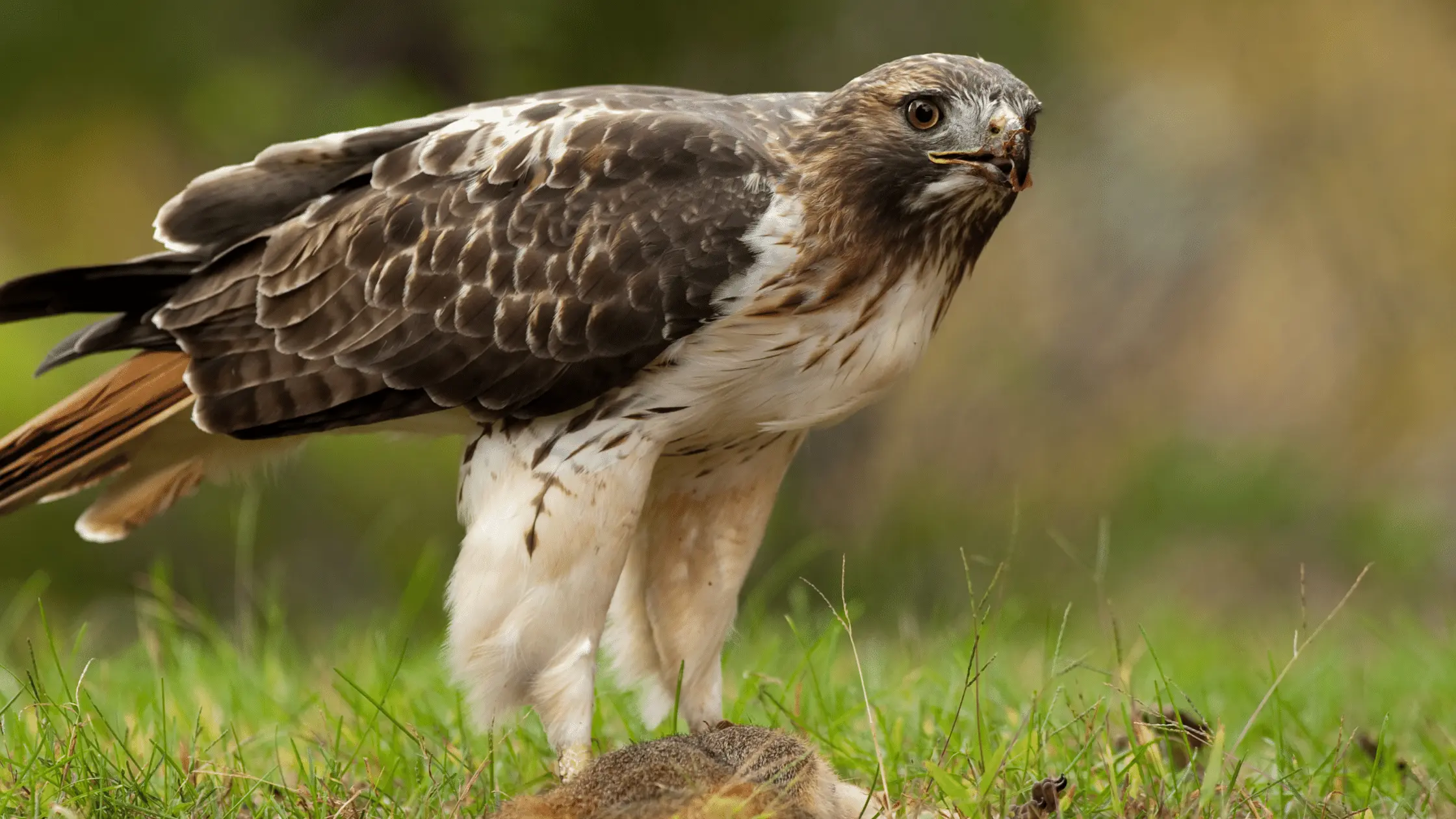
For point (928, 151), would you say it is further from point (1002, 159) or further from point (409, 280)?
point (409, 280)

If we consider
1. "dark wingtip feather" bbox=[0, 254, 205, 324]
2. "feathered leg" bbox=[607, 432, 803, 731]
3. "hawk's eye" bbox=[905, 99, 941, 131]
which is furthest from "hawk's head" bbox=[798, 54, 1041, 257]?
"dark wingtip feather" bbox=[0, 254, 205, 324]

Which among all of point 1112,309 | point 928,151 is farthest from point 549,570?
point 1112,309

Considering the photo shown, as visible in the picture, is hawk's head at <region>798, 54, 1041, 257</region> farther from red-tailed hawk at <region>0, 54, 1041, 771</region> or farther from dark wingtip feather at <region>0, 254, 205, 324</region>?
dark wingtip feather at <region>0, 254, 205, 324</region>

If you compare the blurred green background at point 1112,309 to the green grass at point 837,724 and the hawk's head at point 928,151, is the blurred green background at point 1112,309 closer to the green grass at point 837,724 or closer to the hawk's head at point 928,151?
the green grass at point 837,724

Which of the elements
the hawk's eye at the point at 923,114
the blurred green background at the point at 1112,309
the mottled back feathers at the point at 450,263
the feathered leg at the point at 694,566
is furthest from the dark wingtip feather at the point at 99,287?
the blurred green background at the point at 1112,309

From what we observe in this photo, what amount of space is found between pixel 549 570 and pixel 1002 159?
1.33 metres

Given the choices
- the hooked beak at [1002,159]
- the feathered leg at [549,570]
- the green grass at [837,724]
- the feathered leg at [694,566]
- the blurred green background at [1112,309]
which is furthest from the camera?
the blurred green background at [1112,309]

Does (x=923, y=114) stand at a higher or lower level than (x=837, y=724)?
higher

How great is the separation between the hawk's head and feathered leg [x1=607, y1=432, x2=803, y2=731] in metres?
0.72

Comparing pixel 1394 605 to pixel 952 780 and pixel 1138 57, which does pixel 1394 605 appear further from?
pixel 952 780

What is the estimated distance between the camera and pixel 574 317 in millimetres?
3666

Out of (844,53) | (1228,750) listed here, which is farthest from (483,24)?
(1228,750)

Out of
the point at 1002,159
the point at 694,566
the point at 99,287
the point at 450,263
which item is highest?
the point at 1002,159

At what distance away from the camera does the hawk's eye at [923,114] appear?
141 inches
